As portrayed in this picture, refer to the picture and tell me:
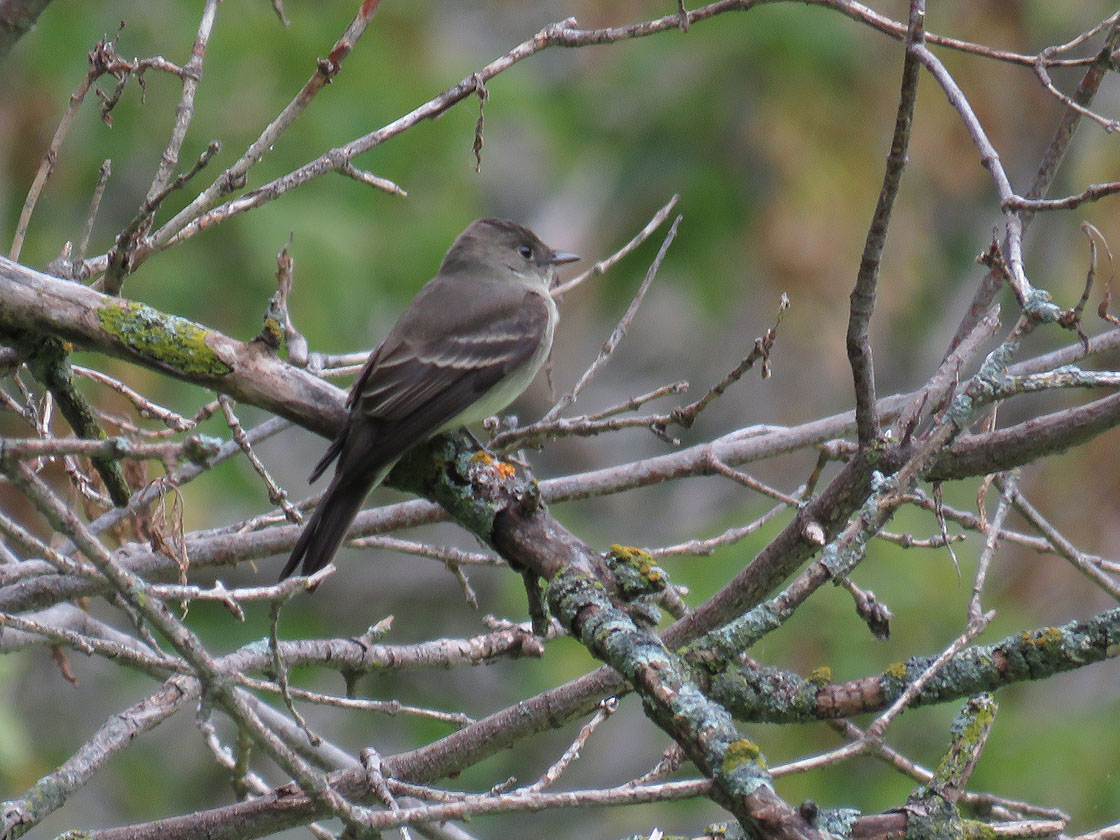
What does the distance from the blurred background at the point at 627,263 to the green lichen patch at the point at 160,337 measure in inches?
125

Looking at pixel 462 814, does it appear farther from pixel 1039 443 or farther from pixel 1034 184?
pixel 1034 184

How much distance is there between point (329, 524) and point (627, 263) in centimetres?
674

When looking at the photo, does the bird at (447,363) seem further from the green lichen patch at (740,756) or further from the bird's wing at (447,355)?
the green lichen patch at (740,756)

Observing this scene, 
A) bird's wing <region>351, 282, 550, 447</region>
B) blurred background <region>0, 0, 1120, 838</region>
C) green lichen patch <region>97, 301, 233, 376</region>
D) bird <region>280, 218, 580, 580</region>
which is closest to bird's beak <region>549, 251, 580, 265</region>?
bird <region>280, 218, 580, 580</region>

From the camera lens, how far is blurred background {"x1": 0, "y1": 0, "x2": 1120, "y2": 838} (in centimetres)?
716

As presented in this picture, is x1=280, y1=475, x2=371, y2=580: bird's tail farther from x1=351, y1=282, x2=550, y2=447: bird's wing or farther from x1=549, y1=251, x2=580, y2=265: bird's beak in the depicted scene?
x1=549, y1=251, x2=580, y2=265: bird's beak

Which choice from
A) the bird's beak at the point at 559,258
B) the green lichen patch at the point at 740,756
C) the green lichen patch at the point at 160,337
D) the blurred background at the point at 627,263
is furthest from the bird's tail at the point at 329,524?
the blurred background at the point at 627,263

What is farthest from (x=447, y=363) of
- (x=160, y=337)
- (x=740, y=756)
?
(x=740, y=756)

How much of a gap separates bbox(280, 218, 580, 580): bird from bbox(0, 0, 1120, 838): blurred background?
2003mm

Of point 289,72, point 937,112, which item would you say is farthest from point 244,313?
point 937,112

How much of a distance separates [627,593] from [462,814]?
0.66m

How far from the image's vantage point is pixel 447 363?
4559mm

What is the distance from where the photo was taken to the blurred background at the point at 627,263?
7.16 metres

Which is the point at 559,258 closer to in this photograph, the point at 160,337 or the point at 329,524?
the point at 329,524
